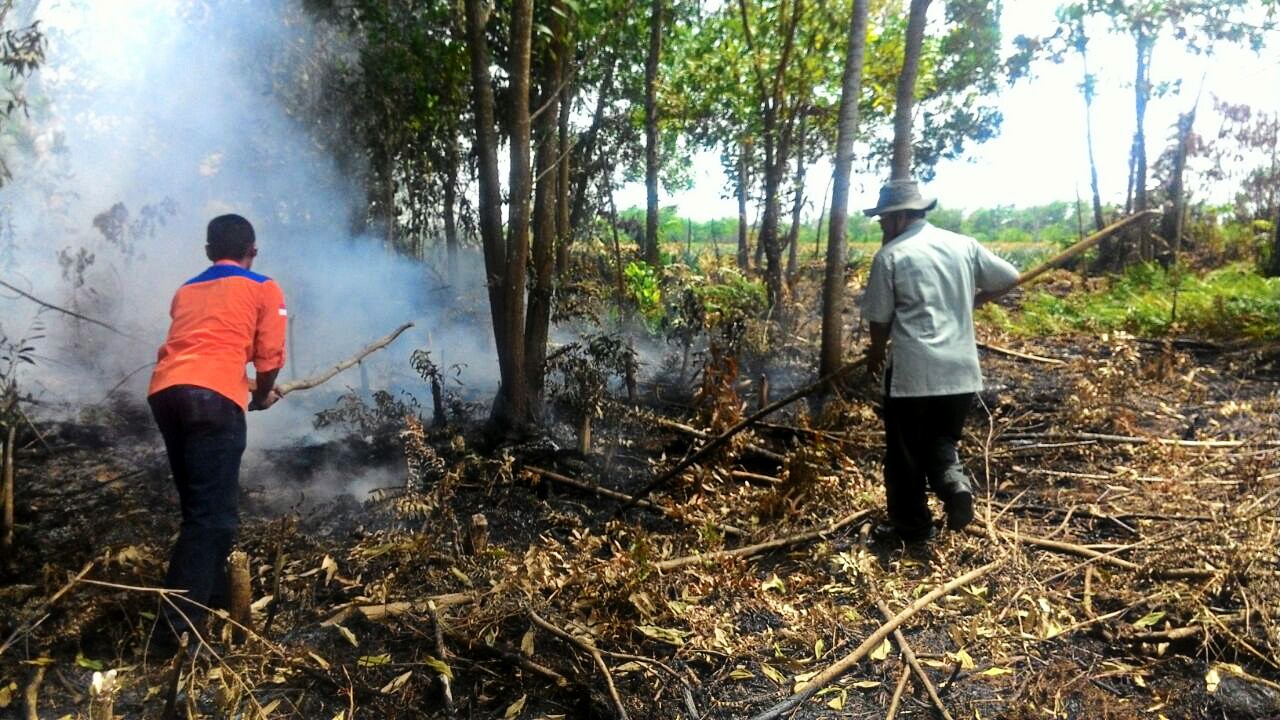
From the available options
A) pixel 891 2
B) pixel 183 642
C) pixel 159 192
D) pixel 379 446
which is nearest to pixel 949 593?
pixel 183 642

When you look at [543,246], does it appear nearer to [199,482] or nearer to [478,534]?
[478,534]

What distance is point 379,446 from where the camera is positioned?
5.57 metres

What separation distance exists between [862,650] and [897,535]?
1191 mm

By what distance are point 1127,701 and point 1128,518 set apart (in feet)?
5.45

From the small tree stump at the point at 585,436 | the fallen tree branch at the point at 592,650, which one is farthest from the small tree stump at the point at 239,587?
the small tree stump at the point at 585,436

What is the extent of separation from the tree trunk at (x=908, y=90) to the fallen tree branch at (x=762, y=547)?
3.11m

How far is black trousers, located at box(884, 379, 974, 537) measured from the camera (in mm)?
3811

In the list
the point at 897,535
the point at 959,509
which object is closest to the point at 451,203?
the point at 897,535

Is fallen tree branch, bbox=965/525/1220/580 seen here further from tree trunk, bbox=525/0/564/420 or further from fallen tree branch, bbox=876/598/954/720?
tree trunk, bbox=525/0/564/420

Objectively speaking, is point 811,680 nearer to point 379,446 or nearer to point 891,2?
point 379,446

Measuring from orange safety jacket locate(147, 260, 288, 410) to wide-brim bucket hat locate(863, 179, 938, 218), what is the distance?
2.86 meters

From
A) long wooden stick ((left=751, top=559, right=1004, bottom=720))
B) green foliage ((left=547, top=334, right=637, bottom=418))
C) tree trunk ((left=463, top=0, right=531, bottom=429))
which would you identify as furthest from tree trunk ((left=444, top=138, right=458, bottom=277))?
long wooden stick ((left=751, top=559, right=1004, bottom=720))

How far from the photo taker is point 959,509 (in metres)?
3.73

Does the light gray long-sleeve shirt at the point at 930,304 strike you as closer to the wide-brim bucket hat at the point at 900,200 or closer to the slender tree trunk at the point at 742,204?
the wide-brim bucket hat at the point at 900,200
